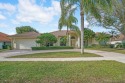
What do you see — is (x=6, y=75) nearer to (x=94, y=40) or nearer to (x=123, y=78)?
(x=123, y=78)

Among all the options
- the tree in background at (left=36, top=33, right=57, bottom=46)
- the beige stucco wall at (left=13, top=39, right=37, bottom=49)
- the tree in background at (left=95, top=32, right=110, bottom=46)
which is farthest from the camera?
the tree in background at (left=95, top=32, right=110, bottom=46)

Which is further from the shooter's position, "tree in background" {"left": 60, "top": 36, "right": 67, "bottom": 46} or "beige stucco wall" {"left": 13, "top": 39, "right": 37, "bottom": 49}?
"tree in background" {"left": 60, "top": 36, "right": 67, "bottom": 46}

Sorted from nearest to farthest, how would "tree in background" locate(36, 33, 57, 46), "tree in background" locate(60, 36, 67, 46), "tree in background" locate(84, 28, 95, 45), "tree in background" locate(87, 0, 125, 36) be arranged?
"tree in background" locate(87, 0, 125, 36), "tree in background" locate(36, 33, 57, 46), "tree in background" locate(60, 36, 67, 46), "tree in background" locate(84, 28, 95, 45)

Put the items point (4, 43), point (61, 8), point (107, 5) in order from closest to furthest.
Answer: point (107, 5), point (61, 8), point (4, 43)

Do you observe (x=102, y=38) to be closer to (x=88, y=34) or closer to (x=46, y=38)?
(x=88, y=34)

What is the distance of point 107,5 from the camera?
68.3 ft

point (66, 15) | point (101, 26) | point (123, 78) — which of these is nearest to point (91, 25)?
point (101, 26)

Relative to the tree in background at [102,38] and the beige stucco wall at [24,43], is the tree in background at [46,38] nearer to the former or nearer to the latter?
the beige stucco wall at [24,43]

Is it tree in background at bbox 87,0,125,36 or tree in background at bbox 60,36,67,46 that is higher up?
tree in background at bbox 87,0,125,36

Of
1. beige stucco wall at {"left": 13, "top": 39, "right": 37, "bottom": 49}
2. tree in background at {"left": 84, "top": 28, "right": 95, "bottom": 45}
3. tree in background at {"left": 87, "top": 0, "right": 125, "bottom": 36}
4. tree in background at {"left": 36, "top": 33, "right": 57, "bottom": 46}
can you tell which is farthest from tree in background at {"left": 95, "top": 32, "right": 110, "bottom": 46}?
beige stucco wall at {"left": 13, "top": 39, "right": 37, "bottom": 49}

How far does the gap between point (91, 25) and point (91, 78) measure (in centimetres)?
2726

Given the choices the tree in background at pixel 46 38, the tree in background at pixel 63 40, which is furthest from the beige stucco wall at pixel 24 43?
the tree in background at pixel 63 40

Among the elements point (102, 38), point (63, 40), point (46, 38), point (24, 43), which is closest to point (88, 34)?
point (102, 38)

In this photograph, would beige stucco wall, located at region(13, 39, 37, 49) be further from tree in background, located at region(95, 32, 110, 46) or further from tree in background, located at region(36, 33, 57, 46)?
tree in background, located at region(95, 32, 110, 46)
